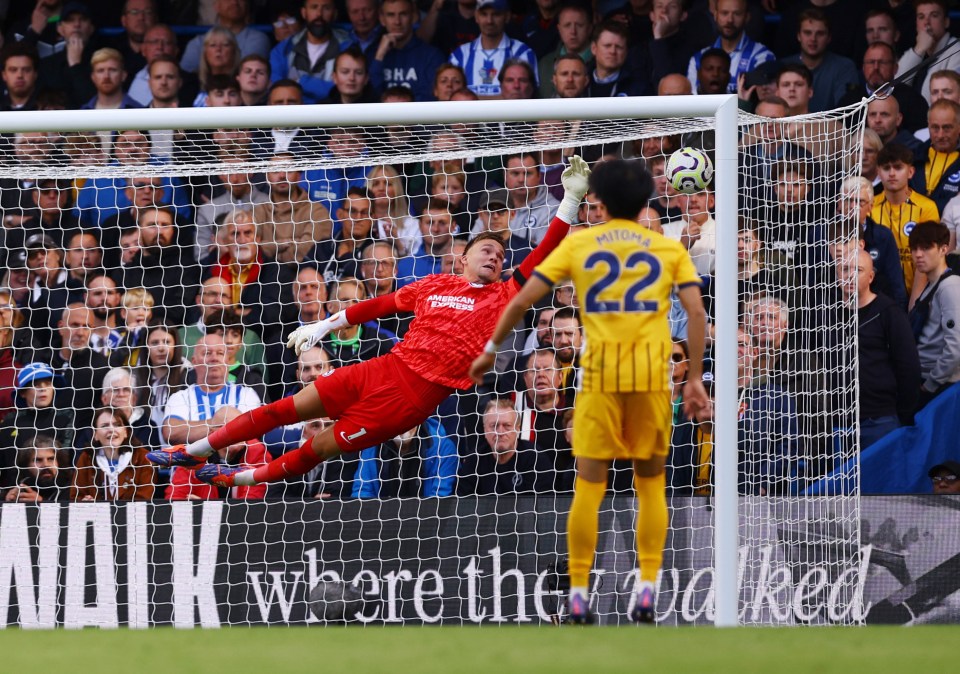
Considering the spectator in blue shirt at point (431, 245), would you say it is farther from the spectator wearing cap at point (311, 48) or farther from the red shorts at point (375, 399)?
the spectator wearing cap at point (311, 48)

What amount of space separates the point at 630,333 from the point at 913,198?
14.3ft

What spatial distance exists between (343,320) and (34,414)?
245 centimetres

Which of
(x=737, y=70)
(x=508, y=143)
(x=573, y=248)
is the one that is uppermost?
(x=737, y=70)

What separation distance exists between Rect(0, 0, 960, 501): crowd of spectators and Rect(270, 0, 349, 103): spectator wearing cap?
0.26 feet

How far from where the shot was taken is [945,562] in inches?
287

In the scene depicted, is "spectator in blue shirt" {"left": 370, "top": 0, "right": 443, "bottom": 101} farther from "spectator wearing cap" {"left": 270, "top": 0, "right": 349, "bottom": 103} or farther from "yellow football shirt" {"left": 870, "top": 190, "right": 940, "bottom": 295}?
"yellow football shirt" {"left": 870, "top": 190, "right": 940, "bottom": 295}

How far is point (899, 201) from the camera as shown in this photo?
8328mm

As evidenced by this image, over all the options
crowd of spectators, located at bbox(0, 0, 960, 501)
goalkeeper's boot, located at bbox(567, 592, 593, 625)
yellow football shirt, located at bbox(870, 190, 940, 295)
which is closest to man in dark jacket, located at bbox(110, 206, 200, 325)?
crowd of spectators, located at bbox(0, 0, 960, 501)

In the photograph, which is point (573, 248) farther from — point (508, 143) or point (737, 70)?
point (737, 70)

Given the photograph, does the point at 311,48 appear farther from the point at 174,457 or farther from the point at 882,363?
the point at 882,363

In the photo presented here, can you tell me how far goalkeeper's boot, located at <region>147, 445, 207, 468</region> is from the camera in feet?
22.6

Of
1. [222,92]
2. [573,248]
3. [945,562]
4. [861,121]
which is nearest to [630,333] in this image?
[573,248]

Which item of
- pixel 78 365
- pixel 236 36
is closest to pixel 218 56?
pixel 236 36

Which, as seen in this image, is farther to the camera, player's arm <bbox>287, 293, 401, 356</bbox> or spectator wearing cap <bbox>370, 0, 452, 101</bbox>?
spectator wearing cap <bbox>370, 0, 452, 101</bbox>
